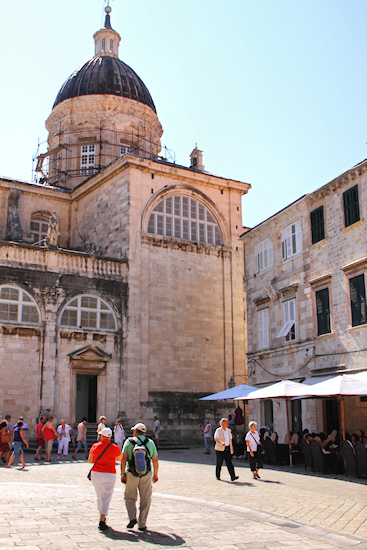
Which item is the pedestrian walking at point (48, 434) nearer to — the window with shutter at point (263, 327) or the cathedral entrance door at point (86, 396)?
the cathedral entrance door at point (86, 396)

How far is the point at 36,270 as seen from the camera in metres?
26.9

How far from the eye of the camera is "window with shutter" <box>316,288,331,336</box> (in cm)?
2181

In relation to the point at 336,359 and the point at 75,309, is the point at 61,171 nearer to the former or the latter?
the point at 75,309

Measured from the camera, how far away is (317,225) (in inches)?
907

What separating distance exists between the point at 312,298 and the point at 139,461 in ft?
49.1

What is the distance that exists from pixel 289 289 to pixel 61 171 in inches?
763

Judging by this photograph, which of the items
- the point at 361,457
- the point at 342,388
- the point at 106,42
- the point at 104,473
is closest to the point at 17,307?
the point at 342,388

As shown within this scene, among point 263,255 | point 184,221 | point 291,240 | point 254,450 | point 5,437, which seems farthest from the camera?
point 184,221

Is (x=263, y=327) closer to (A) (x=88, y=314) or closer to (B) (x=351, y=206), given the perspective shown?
(B) (x=351, y=206)

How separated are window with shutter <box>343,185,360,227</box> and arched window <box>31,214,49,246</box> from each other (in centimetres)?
1878

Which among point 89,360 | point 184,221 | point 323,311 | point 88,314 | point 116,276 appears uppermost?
point 184,221

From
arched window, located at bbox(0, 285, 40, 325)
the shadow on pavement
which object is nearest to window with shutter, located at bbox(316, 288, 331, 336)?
arched window, located at bbox(0, 285, 40, 325)

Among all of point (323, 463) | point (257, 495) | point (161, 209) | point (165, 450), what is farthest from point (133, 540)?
point (161, 209)

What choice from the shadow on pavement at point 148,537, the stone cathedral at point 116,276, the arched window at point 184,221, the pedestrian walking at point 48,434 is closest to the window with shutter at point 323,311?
the pedestrian walking at point 48,434
